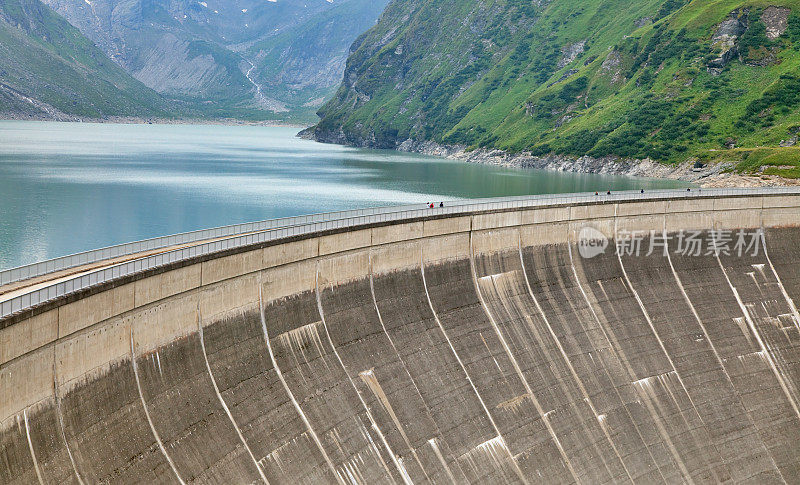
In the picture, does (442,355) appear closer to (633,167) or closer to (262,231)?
(262,231)

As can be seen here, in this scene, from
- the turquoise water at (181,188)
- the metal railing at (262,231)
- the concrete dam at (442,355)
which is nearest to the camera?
the metal railing at (262,231)

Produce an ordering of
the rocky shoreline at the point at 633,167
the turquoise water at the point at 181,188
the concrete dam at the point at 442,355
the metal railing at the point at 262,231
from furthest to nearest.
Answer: the rocky shoreline at the point at 633,167 → the turquoise water at the point at 181,188 → the concrete dam at the point at 442,355 → the metal railing at the point at 262,231

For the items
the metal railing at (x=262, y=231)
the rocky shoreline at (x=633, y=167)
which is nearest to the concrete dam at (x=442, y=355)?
the metal railing at (x=262, y=231)

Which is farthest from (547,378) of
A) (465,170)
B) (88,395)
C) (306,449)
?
(465,170)

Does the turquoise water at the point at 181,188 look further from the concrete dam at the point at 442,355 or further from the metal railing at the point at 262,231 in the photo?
the concrete dam at the point at 442,355

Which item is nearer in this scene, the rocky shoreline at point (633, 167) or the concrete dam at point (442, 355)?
the concrete dam at point (442, 355)

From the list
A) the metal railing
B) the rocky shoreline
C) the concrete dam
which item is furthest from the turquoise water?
the concrete dam

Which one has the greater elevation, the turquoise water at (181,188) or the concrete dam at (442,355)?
the concrete dam at (442,355)

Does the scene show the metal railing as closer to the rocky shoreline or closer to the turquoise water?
the turquoise water
